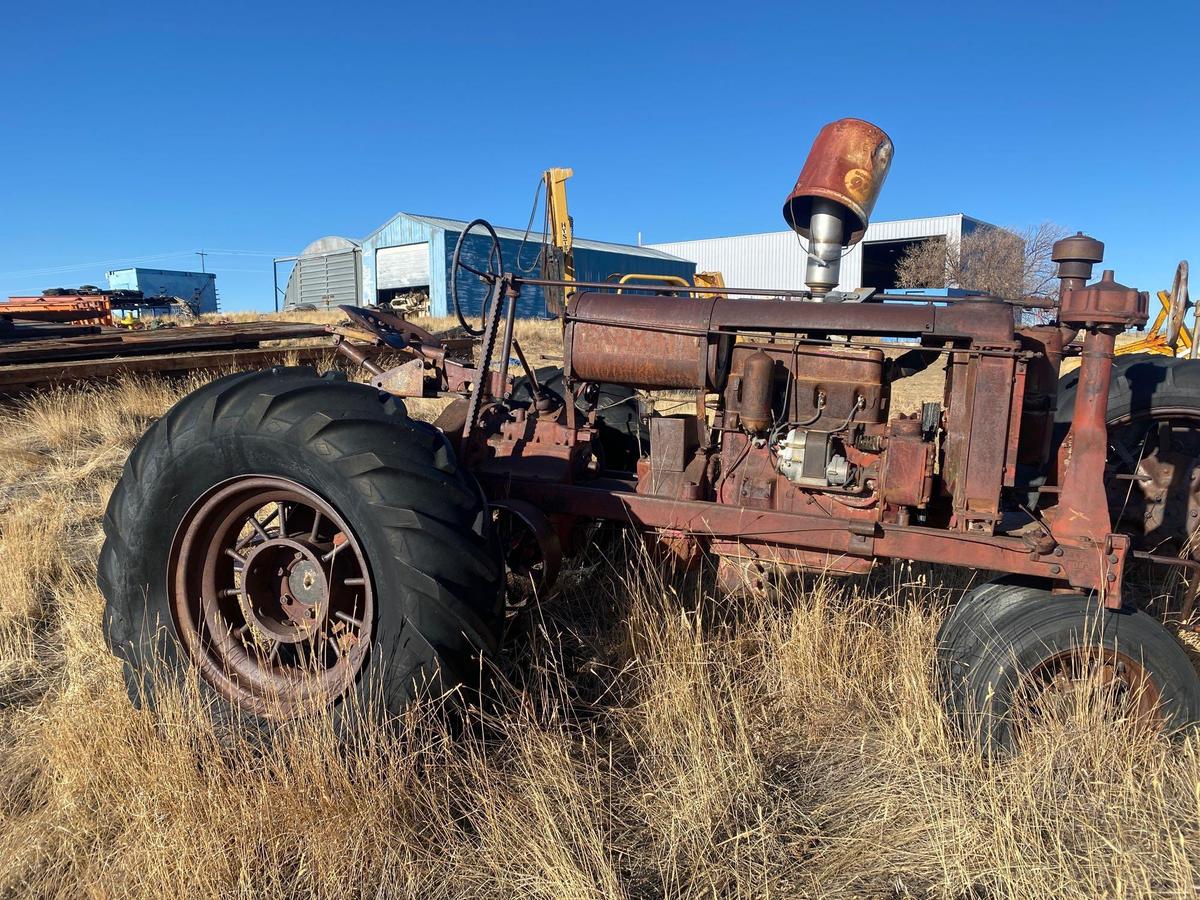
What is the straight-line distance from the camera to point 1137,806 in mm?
2264

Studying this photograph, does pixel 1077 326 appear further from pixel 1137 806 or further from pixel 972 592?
pixel 1137 806

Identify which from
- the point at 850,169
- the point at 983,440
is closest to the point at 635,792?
the point at 983,440

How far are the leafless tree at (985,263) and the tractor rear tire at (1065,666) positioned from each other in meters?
28.0

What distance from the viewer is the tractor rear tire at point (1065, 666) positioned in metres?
2.59

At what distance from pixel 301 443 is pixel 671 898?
5.52 feet

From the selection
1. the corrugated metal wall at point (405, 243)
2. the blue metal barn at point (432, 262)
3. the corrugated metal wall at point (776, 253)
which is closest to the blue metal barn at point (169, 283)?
the blue metal barn at point (432, 262)

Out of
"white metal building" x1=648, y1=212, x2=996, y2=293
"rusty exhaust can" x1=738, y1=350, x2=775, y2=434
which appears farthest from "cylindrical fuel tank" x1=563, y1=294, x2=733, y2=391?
"white metal building" x1=648, y1=212, x2=996, y2=293

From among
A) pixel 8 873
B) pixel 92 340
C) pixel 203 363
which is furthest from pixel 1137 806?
pixel 92 340

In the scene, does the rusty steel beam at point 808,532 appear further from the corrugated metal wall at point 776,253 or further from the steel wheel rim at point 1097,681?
the corrugated metal wall at point 776,253

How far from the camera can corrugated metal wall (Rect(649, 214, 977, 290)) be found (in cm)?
3136

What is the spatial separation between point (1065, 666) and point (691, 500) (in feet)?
4.53

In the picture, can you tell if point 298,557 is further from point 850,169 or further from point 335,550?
point 850,169

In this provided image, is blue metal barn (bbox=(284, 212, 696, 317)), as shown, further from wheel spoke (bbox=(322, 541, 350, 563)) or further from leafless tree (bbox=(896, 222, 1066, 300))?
wheel spoke (bbox=(322, 541, 350, 563))

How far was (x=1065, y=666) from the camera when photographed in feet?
8.77
